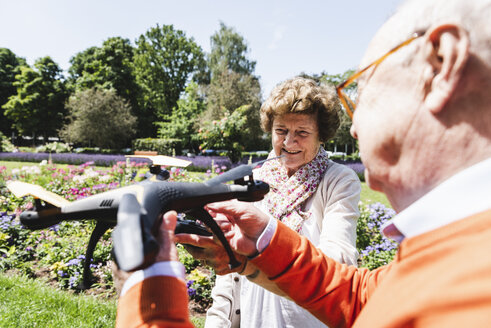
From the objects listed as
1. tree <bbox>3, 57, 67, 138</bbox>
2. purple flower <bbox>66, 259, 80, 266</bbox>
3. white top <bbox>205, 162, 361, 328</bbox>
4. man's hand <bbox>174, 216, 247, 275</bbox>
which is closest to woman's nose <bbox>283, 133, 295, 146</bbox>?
white top <bbox>205, 162, 361, 328</bbox>

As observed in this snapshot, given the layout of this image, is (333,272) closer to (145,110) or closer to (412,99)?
(412,99)

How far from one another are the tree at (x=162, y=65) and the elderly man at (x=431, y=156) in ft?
128

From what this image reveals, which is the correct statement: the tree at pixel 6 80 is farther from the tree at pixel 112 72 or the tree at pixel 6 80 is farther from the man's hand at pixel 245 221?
the man's hand at pixel 245 221

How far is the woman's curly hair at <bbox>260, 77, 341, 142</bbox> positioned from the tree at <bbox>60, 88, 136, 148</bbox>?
91.0ft

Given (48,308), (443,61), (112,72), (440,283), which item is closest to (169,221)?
(440,283)

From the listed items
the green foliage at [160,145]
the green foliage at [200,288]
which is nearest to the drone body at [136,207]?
the green foliage at [200,288]

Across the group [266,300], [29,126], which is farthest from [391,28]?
[29,126]

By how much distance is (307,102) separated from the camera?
1966 mm

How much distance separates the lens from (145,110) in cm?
3831

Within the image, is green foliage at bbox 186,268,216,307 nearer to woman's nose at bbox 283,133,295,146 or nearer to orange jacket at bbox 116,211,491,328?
woman's nose at bbox 283,133,295,146

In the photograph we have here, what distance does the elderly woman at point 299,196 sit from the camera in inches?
67.1

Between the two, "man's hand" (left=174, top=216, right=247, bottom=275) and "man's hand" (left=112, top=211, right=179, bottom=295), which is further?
"man's hand" (left=174, top=216, right=247, bottom=275)

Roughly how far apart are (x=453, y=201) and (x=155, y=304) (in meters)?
0.71

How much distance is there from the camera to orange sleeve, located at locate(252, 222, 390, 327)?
1.14 metres
